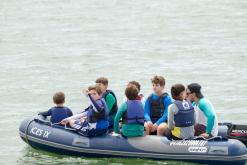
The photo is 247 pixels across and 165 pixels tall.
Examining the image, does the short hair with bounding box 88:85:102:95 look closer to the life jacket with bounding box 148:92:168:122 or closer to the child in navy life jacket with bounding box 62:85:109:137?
the child in navy life jacket with bounding box 62:85:109:137

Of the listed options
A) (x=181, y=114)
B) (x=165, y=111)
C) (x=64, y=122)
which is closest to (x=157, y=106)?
(x=165, y=111)

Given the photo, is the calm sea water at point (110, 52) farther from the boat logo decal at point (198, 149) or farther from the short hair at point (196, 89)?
the short hair at point (196, 89)

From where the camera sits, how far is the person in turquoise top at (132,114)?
12477 millimetres

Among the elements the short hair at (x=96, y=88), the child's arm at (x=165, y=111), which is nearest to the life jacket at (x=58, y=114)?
the short hair at (x=96, y=88)

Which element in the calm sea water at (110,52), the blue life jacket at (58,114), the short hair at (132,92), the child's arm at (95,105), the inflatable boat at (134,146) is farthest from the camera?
the calm sea water at (110,52)

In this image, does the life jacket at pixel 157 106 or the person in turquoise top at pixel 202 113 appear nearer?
the person in turquoise top at pixel 202 113

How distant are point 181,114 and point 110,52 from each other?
12.3m

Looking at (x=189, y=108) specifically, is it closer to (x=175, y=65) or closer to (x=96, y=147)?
(x=96, y=147)

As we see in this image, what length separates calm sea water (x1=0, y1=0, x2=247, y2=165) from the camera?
17984 millimetres

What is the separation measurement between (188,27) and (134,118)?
53.6 feet

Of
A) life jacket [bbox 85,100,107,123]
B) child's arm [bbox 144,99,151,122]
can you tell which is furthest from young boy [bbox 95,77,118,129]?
child's arm [bbox 144,99,151,122]

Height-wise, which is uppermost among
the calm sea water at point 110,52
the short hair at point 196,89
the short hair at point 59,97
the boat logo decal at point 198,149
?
the calm sea water at point 110,52

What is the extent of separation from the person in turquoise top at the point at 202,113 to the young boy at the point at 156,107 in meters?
0.49

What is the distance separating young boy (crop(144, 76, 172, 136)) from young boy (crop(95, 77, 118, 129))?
622mm
